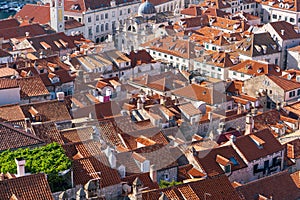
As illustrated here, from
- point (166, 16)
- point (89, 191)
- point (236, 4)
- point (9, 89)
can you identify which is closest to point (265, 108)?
point (9, 89)

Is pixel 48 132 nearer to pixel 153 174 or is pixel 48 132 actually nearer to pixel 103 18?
pixel 153 174

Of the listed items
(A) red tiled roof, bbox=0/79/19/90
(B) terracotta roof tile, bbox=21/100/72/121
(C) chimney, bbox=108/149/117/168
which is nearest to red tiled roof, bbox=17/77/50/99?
(A) red tiled roof, bbox=0/79/19/90

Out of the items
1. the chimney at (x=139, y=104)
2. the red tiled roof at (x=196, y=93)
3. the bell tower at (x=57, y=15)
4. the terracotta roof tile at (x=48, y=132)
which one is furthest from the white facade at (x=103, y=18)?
the terracotta roof tile at (x=48, y=132)

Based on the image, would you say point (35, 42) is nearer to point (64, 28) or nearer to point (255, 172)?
point (64, 28)

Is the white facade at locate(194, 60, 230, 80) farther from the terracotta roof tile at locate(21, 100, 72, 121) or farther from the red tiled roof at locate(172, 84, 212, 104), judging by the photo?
the terracotta roof tile at locate(21, 100, 72, 121)

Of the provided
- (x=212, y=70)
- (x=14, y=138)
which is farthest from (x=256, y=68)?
(x=14, y=138)

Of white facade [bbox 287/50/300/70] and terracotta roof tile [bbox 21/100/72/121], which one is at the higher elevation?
terracotta roof tile [bbox 21/100/72/121]
